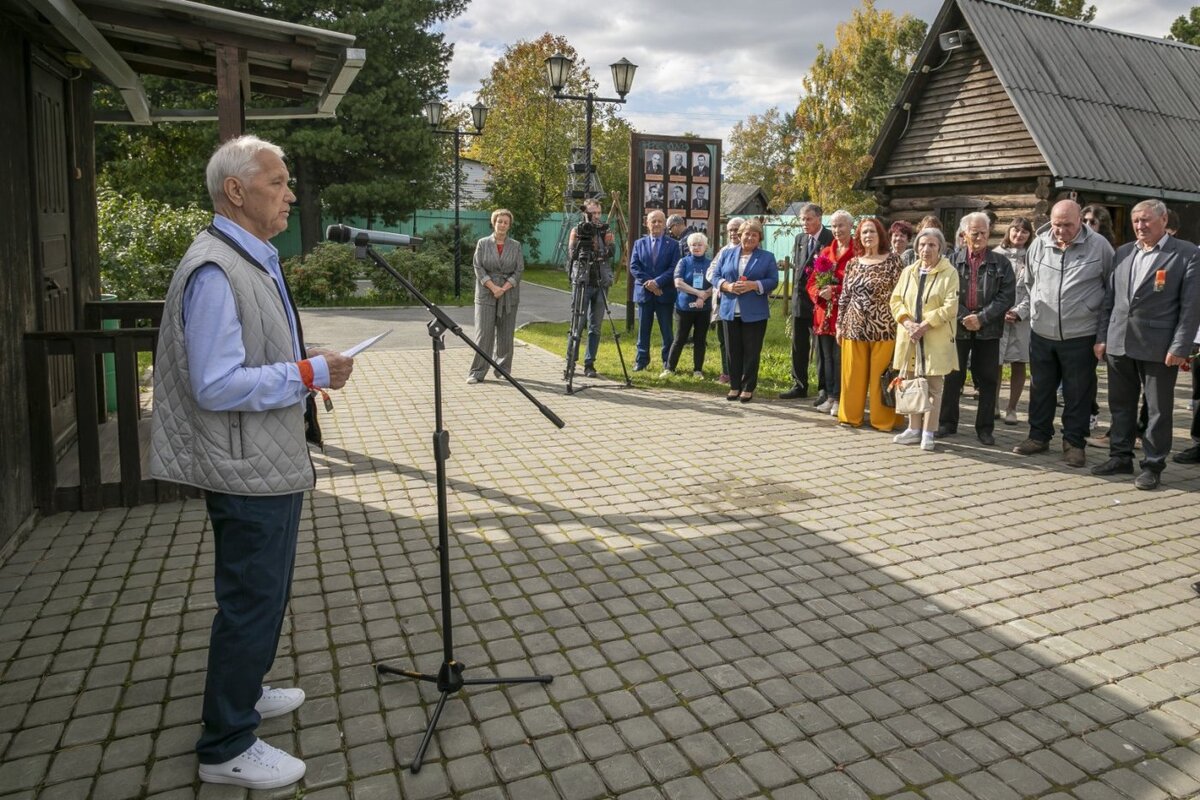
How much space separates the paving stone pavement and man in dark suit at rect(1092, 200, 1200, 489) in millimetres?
370

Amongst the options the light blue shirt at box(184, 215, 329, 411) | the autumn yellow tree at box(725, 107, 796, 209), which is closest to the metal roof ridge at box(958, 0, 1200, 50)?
the light blue shirt at box(184, 215, 329, 411)

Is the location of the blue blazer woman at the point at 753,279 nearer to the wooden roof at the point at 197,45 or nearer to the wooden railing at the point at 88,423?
the wooden roof at the point at 197,45

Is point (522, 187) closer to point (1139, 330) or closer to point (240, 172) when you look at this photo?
point (1139, 330)

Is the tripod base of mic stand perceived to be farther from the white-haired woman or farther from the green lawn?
the white-haired woman

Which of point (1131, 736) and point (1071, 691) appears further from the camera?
point (1071, 691)

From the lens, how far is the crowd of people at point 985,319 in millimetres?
6848

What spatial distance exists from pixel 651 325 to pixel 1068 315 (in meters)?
5.27

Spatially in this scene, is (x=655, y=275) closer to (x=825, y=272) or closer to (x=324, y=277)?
(x=825, y=272)

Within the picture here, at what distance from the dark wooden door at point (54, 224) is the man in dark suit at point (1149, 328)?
800cm

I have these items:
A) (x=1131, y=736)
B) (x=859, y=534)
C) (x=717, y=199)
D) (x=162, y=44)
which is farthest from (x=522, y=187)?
(x=1131, y=736)

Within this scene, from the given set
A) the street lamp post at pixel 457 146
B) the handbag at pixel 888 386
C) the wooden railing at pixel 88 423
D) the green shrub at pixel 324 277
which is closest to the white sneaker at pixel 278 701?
the wooden railing at pixel 88 423

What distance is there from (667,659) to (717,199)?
1146 centimetres

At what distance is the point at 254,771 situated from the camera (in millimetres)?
2938

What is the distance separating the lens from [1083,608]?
4.54 m
